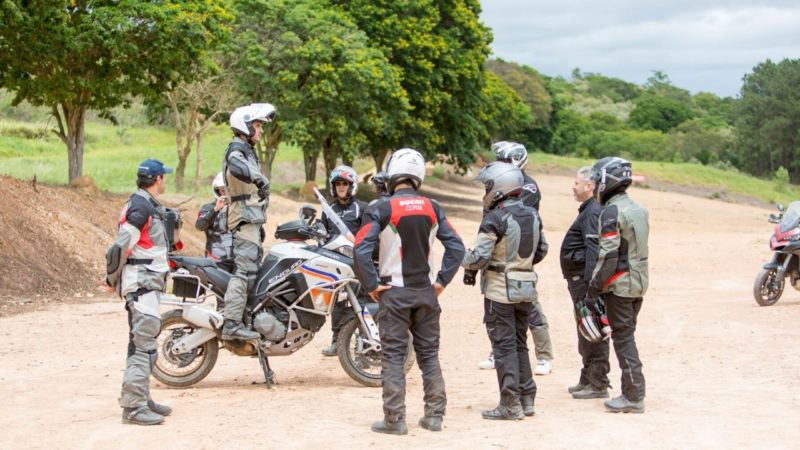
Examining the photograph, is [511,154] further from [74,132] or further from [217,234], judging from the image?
[74,132]

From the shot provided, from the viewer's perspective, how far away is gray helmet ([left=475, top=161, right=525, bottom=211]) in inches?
339

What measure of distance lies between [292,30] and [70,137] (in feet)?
43.2

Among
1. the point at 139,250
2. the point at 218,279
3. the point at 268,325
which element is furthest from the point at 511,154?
the point at 139,250

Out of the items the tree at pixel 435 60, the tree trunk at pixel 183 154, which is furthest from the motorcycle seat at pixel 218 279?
the tree at pixel 435 60

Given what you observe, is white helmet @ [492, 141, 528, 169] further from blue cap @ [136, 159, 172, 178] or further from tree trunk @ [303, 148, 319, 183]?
tree trunk @ [303, 148, 319, 183]

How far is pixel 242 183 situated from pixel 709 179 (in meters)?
68.9

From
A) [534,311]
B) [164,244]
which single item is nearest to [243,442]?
[164,244]

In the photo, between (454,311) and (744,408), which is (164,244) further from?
(454,311)

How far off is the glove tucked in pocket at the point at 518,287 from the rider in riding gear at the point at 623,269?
1.86 feet

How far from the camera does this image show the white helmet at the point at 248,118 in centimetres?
970

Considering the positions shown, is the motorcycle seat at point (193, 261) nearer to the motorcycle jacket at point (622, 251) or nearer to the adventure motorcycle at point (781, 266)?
the motorcycle jacket at point (622, 251)

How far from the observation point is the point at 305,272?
9727 millimetres

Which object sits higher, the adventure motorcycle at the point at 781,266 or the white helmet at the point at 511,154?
the white helmet at the point at 511,154

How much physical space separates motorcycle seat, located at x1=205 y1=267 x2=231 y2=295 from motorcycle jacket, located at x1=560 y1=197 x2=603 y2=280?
3.00m
